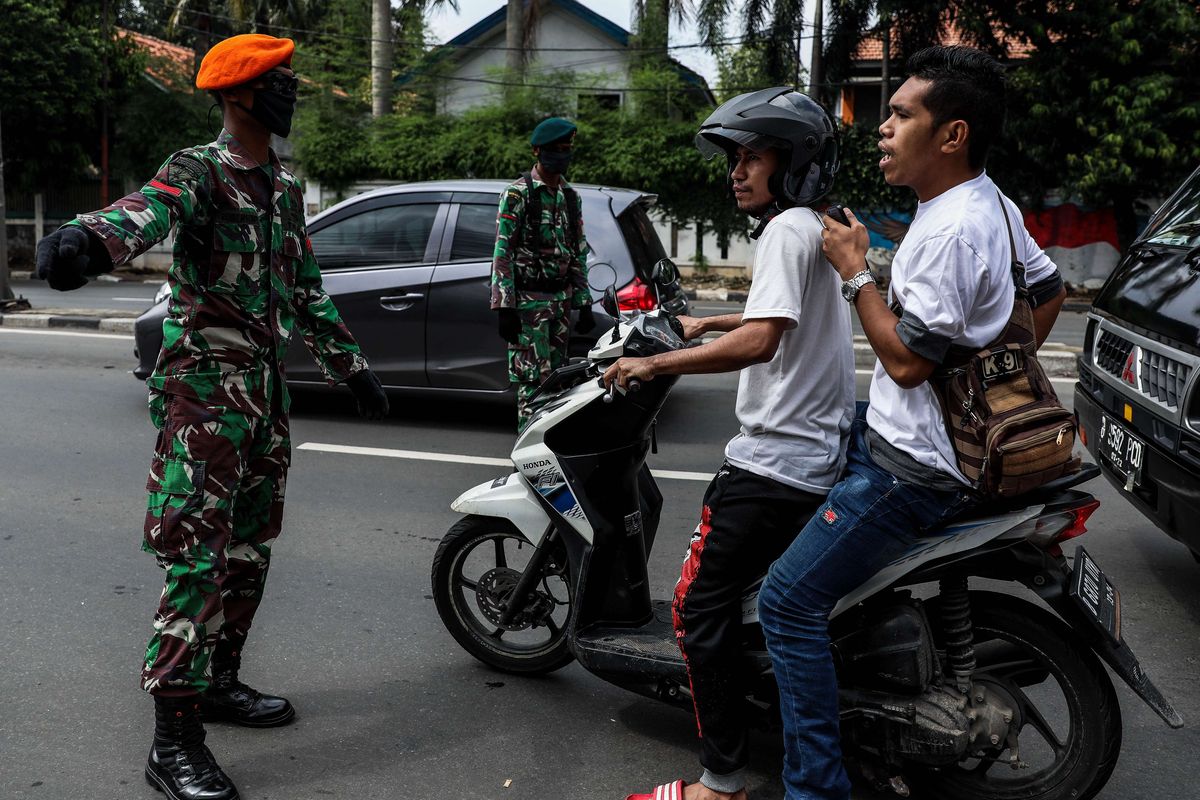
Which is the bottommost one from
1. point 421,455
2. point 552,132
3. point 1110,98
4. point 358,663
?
point 358,663

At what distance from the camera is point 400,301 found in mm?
7207

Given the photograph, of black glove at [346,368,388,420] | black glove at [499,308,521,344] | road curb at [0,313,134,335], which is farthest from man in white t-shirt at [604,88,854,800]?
road curb at [0,313,134,335]

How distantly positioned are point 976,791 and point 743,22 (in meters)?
22.3

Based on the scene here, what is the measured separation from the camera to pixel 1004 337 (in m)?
2.41

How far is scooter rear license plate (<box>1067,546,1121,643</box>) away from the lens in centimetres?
260

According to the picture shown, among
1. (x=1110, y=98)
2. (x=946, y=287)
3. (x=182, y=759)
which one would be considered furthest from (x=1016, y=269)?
(x=1110, y=98)

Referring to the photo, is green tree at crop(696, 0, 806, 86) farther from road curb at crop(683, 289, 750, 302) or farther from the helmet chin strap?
the helmet chin strap

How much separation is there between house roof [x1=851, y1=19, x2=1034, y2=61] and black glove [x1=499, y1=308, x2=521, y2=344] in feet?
57.0

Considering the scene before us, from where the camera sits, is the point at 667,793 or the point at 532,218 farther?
the point at 532,218

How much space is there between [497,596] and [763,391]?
132 cm

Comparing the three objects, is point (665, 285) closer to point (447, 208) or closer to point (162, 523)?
point (162, 523)

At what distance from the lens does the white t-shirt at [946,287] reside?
2.29 metres

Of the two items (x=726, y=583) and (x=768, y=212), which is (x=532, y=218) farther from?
(x=726, y=583)

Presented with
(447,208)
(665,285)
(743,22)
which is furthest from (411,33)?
(665,285)
